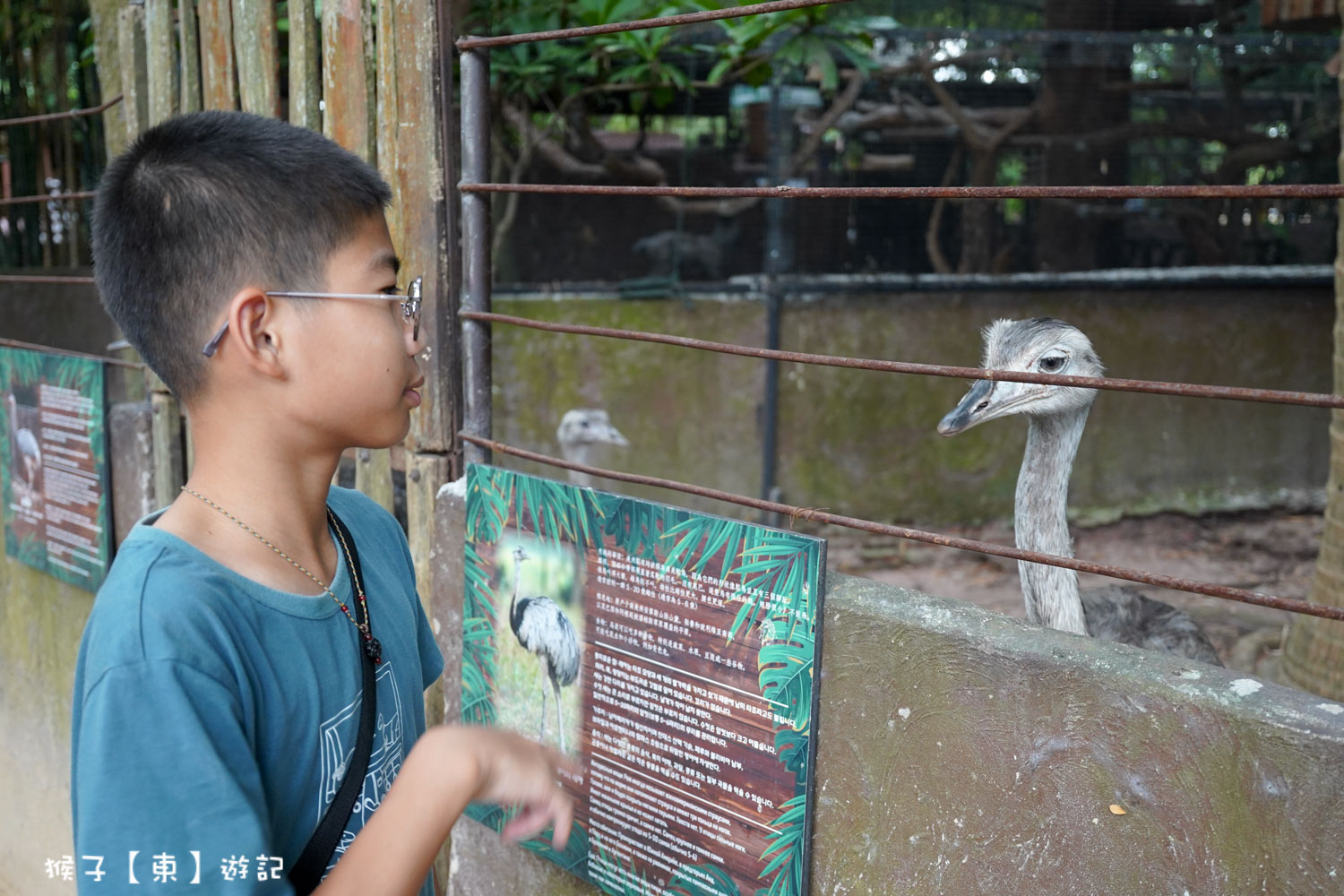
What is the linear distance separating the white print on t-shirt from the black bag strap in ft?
0.04

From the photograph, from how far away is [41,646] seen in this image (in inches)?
134

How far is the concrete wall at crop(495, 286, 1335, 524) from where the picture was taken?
6543 millimetres

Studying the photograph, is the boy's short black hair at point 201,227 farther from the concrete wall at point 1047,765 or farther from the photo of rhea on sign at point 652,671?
the concrete wall at point 1047,765

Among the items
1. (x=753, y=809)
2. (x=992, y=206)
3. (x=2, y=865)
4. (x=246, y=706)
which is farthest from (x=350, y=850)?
(x=992, y=206)

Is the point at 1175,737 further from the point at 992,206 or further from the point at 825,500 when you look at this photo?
the point at 992,206

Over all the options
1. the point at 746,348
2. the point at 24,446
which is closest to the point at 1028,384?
the point at 746,348

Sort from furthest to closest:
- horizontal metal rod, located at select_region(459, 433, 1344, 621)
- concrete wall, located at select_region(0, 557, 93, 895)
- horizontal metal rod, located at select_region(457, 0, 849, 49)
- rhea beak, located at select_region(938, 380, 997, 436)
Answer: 1. concrete wall, located at select_region(0, 557, 93, 895)
2. rhea beak, located at select_region(938, 380, 997, 436)
3. horizontal metal rod, located at select_region(457, 0, 849, 49)
4. horizontal metal rod, located at select_region(459, 433, 1344, 621)

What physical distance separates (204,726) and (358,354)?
0.44 metres

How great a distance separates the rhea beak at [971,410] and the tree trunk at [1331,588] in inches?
78.5

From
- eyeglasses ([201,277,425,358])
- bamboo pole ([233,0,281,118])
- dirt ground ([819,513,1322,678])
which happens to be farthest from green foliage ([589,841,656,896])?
dirt ground ([819,513,1322,678])

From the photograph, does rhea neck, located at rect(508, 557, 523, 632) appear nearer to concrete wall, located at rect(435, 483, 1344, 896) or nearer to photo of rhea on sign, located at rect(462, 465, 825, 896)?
photo of rhea on sign, located at rect(462, 465, 825, 896)

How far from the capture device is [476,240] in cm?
218

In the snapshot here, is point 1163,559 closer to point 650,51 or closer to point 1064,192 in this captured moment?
point 650,51

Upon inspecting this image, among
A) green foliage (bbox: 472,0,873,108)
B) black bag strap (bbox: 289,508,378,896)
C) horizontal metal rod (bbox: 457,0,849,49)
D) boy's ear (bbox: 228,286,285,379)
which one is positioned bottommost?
black bag strap (bbox: 289,508,378,896)
